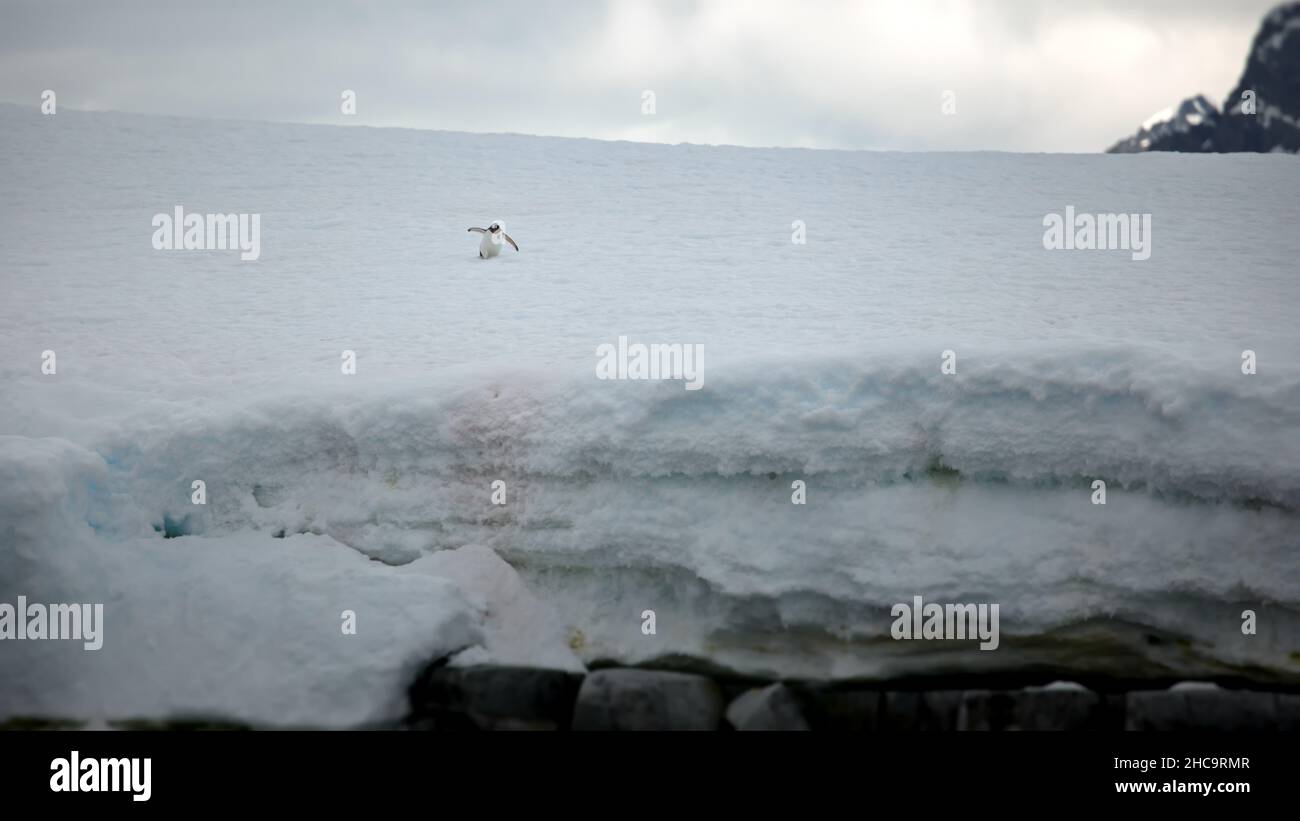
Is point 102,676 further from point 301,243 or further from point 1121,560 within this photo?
point 301,243

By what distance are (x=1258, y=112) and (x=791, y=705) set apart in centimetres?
7183

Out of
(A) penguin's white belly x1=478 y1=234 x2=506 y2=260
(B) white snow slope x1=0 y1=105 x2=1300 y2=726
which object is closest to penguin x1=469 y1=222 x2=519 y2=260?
(A) penguin's white belly x1=478 y1=234 x2=506 y2=260

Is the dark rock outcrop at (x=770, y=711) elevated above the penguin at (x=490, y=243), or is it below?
below

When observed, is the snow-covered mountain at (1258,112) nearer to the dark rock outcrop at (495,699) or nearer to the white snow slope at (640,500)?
the white snow slope at (640,500)

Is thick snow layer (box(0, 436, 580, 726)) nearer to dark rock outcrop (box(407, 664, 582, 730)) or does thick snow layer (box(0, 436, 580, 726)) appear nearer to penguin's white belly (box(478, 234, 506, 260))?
dark rock outcrop (box(407, 664, 582, 730))

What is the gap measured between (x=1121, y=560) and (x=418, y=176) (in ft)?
32.1

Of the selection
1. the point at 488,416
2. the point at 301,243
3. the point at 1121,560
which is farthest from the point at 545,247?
the point at 1121,560

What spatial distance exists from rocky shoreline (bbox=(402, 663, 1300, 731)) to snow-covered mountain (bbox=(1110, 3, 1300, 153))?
6421 centimetres

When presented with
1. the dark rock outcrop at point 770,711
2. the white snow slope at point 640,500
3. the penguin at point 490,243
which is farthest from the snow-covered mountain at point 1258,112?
the dark rock outcrop at point 770,711

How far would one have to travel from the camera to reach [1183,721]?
376 cm

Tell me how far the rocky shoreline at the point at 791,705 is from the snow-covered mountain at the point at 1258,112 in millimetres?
64209

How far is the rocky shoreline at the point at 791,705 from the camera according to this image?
3781 millimetres

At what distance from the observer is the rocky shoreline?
378cm

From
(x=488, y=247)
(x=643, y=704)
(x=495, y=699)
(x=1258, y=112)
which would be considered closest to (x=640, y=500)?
(x=643, y=704)
